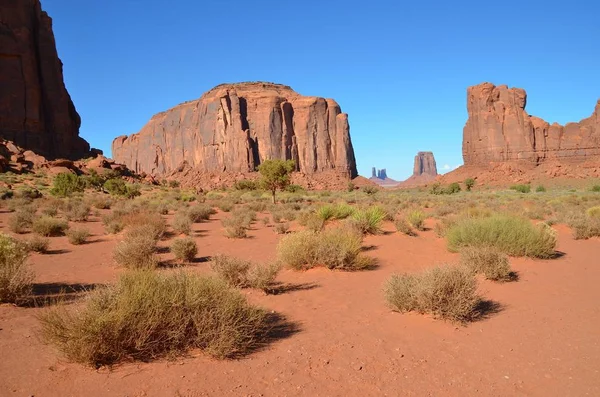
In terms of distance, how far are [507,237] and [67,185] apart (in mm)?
34465

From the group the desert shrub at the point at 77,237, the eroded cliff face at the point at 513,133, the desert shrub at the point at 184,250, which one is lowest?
the desert shrub at the point at 184,250

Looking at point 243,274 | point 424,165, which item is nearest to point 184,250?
point 243,274

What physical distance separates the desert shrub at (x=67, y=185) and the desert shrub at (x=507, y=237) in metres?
31.3

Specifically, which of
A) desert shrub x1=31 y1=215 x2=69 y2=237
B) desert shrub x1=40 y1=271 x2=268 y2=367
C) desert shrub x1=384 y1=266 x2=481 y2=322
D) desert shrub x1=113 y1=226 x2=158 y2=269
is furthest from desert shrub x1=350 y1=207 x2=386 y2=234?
desert shrub x1=31 y1=215 x2=69 y2=237

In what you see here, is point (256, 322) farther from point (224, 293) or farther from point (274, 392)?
point (274, 392)

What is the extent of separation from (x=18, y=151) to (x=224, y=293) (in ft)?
179

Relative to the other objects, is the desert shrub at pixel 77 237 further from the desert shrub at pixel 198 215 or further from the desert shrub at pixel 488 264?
the desert shrub at pixel 488 264

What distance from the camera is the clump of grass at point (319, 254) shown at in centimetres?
855

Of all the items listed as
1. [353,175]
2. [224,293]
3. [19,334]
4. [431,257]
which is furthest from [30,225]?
[353,175]

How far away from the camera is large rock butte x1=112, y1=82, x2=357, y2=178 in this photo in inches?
3701

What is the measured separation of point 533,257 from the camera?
966cm

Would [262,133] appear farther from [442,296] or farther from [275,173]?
[442,296]

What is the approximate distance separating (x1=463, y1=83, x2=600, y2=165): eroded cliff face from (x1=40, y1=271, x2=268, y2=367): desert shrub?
92008 mm

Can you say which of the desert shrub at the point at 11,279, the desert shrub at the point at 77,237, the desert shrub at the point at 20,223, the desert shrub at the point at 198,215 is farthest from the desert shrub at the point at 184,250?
the desert shrub at the point at 198,215
